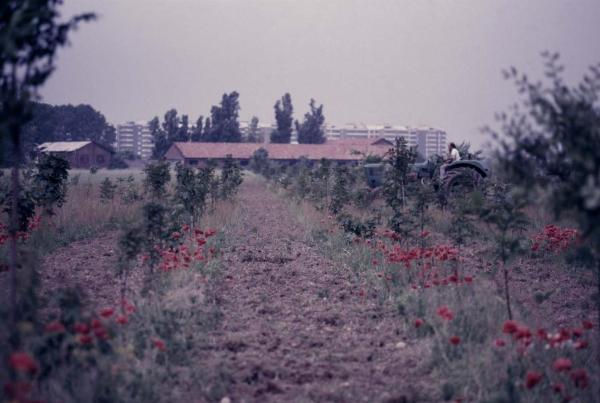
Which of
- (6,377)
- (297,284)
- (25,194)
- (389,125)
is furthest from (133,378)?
(389,125)

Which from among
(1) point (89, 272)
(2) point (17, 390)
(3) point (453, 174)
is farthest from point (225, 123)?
(2) point (17, 390)

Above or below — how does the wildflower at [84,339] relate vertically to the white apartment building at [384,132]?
below

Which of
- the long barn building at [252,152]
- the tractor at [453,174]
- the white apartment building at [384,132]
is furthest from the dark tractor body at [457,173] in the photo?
the white apartment building at [384,132]

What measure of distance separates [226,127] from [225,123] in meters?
0.62

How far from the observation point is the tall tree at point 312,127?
7925cm

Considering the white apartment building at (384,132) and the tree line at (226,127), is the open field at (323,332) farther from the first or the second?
the white apartment building at (384,132)

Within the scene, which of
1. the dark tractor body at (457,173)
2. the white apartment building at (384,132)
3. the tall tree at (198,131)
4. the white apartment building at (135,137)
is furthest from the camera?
the white apartment building at (135,137)

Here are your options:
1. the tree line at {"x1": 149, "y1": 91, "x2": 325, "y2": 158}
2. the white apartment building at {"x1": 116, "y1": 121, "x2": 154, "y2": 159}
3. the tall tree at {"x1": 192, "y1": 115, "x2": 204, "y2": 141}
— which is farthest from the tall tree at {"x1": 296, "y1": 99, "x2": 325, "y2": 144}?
the white apartment building at {"x1": 116, "y1": 121, "x2": 154, "y2": 159}

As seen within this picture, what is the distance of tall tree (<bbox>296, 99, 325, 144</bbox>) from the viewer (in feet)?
260

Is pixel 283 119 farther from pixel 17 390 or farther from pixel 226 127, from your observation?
pixel 17 390

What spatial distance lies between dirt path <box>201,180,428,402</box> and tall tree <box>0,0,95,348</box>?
75.2 inches

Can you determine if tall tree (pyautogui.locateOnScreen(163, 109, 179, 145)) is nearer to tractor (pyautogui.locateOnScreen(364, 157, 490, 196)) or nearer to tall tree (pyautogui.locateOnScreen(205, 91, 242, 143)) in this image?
tall tree (pyautogui.locateOnScreen(205, 91, 242, 143))

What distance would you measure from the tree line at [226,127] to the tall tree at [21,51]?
222 ft

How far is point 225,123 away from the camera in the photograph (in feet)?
249
